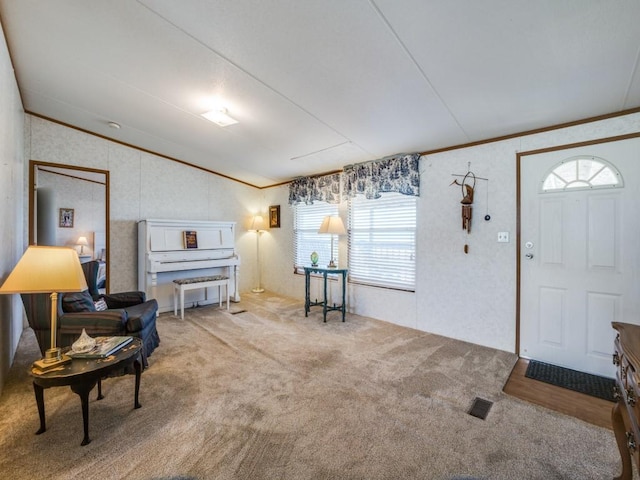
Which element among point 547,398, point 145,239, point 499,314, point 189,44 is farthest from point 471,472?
point 145,239

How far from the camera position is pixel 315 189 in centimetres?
479

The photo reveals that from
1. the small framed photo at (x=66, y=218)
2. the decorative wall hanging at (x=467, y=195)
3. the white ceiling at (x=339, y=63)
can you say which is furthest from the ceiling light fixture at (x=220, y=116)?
the decorative wall hanging at (x=467, y=195)

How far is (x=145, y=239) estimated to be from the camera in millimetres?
4102

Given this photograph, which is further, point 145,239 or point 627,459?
point 145,239

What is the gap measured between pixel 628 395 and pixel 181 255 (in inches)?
184

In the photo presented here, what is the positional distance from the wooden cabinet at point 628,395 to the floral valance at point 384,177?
255cm

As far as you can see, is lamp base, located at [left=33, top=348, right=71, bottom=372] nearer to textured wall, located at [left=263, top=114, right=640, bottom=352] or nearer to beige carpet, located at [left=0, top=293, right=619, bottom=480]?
beige carpet, located at [left=0, top=293, right=619, bottom=480]

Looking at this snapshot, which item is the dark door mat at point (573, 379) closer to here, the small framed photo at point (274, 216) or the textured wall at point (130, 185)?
the small framed photo at point (274, 216)

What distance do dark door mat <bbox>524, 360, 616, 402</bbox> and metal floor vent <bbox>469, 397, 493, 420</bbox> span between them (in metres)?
0.73

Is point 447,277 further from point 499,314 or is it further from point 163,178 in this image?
point 163,178

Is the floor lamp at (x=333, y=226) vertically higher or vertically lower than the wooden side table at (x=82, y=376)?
higher

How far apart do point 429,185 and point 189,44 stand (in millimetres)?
2842

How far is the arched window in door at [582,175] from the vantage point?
2438 millimetres

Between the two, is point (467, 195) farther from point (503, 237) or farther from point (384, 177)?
point (384, 177)
